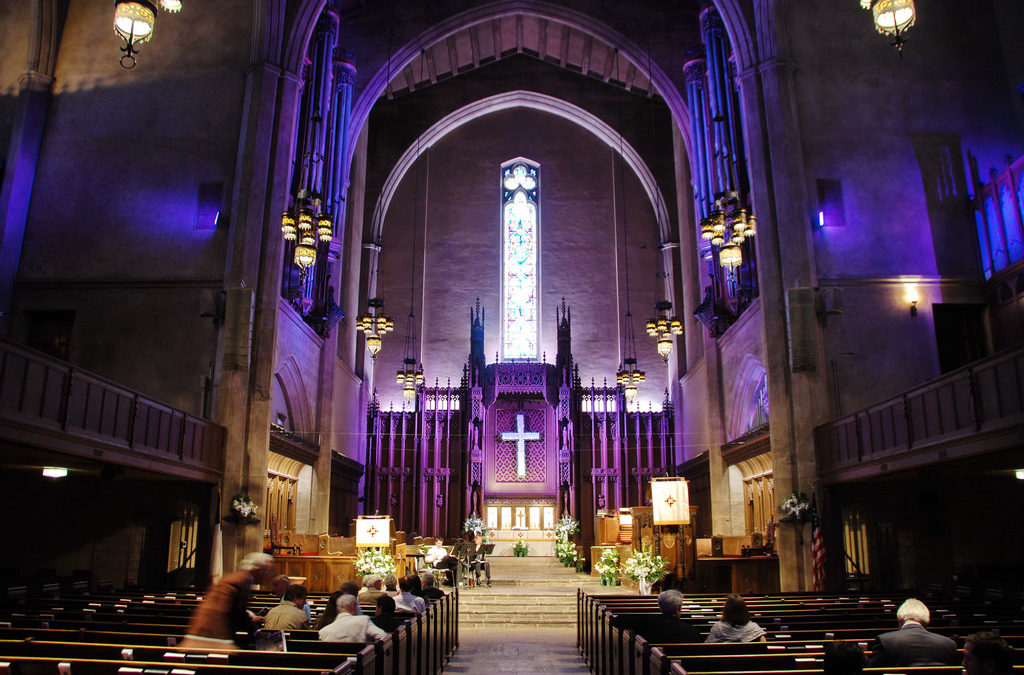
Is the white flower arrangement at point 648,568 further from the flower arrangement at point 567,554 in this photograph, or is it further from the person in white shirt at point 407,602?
the flower arrangement at point 567,554

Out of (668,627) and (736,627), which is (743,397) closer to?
(668,627)

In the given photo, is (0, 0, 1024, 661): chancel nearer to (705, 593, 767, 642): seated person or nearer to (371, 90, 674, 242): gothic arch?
(371, 90, 674, 242): gothic arch

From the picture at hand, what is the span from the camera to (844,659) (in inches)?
146

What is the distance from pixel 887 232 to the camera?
15492 millimetres

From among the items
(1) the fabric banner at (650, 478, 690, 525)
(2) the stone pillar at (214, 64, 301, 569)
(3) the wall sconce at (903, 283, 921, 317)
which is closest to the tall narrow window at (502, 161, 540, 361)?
(2) the stone pillar at (214, 64, 301, 569)

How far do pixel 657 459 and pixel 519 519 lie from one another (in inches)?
189

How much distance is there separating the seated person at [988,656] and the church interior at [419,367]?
259 inches

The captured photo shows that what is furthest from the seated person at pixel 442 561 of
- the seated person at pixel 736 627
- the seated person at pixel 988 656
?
the seated person at pixel 988 656

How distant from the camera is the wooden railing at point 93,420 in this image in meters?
9.39

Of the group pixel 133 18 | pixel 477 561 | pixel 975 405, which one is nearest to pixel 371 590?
pixel 133 18

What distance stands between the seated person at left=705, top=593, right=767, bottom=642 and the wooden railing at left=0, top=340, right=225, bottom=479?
8.05 m

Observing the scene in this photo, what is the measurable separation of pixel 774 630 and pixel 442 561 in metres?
9.30

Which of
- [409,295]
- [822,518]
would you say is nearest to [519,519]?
[409,295]

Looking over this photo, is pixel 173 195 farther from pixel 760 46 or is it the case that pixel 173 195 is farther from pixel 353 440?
pixel 760 46
